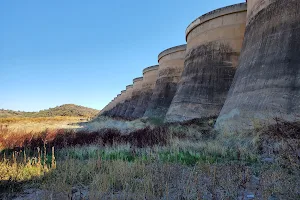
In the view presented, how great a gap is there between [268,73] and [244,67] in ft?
5.78

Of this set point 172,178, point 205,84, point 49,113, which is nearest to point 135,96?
point 205,84

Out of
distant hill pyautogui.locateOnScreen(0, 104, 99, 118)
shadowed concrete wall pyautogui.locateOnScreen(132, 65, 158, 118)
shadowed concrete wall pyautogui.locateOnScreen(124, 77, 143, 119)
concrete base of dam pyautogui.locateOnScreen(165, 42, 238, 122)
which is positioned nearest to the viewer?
concrete base of dam pyautogui.locateOnScreen(165, 42, 238, 122)

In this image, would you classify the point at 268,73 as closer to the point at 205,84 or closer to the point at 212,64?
the point at 205,84

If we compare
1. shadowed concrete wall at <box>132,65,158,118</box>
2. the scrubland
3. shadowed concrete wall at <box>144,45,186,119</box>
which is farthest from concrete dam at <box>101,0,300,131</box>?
shadowed concrete wall at <box>132,65,158,118</box>

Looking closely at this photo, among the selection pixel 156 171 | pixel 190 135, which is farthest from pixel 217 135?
pixel 156 171

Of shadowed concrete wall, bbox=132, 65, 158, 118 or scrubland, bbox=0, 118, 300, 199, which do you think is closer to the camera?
scrubland, bbox=0, 118, 300, 199

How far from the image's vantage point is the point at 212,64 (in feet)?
46.9

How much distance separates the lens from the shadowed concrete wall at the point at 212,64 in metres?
13.5

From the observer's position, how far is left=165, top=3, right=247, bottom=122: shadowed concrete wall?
13.5 meters

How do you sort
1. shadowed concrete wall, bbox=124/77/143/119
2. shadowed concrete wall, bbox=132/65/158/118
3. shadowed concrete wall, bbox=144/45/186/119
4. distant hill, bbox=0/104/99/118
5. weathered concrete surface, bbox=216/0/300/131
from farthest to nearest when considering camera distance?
distant hill, bbox=0/104/99/118, shadowed concrete wall, bbox=124/77/143/119, shadowed concrete wall, bbox=132/65/158/118, shadowed concrete wall, bbox=144/45/186/119, weathered concrete surface, bbox=216/0/300/131

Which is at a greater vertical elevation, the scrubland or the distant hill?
the distant hill

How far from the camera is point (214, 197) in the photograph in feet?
9.37

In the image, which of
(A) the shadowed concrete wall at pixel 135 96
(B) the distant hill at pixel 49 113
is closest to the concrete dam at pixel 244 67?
(A) the shadowed concrete wall at pixel 135 96

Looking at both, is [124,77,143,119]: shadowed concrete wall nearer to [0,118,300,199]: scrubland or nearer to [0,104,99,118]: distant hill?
[0,118,300,199]: scrubland
